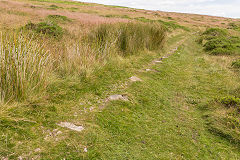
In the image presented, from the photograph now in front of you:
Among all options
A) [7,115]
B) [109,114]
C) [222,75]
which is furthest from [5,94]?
[222,75]

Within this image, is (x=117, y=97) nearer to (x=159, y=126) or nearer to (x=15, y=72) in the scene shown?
(x=159, y=126)

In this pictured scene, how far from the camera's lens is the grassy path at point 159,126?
8.09ft

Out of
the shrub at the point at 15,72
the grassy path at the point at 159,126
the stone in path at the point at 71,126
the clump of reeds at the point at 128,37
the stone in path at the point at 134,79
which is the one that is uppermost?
the clump of reeds at the point at 128,37

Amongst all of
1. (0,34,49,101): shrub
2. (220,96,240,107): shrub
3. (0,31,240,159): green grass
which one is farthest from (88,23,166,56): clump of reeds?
(220,96,240,107): shrub

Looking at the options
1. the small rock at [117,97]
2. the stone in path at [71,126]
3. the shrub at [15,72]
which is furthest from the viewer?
the small rock at [117,97]

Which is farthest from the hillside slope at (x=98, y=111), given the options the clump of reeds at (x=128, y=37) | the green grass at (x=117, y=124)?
the clump of reeds at (x=128, y=37)

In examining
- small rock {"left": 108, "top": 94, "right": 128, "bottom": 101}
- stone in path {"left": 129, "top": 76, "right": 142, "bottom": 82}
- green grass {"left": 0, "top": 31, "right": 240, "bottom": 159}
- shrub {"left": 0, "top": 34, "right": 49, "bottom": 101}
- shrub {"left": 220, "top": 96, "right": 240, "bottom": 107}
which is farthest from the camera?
stone in path {"left": 129, "top": 76, "right": 142, "bottom": 82}

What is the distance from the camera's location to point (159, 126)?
3.13 metres

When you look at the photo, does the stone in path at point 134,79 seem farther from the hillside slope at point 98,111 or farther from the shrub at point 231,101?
the shrub at point 231,101

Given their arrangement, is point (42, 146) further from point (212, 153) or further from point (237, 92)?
point (237, 92)

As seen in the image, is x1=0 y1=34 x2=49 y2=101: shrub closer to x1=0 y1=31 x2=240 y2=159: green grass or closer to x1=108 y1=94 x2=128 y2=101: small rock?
x1=0 y1=31 x2=240 y2=159: green grass

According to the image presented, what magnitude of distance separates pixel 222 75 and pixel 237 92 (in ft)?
6.56

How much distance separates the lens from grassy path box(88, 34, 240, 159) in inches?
97.0

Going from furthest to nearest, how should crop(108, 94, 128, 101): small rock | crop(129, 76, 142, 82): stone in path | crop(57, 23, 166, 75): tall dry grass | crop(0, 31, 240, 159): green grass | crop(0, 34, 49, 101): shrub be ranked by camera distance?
crop(129, 76, 142, 82): stone in path → crop(57, 23, 166, 75): tall dry grass → crop(108, 94, 128, 101): small rock → crop(0, 34, 49, 101): shrub → crop(0, 31, 240, 159): green grass
